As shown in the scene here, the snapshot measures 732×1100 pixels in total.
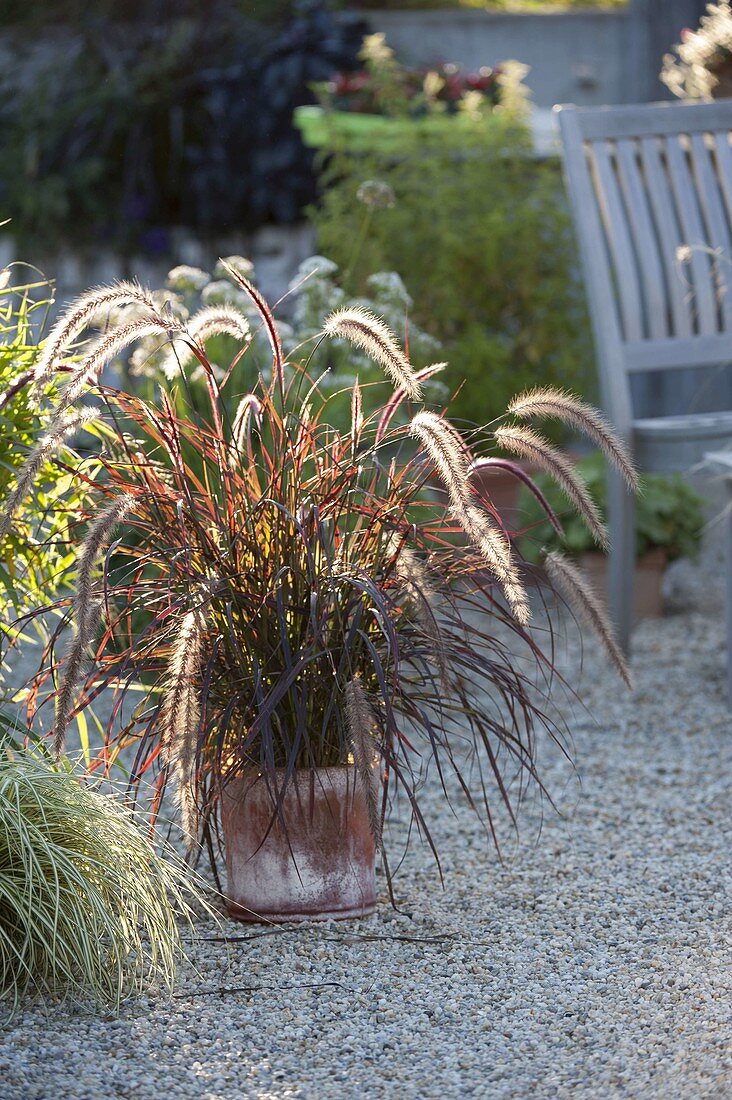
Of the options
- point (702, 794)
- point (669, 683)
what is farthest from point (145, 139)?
point (702, 794)

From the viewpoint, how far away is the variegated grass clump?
1.61 metres

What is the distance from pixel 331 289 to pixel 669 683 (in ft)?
4.01

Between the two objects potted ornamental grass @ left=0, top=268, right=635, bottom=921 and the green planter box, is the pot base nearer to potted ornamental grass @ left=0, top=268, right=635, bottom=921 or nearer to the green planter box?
potted ornamental grass @ left=0, top=268, right=635, bottom=921

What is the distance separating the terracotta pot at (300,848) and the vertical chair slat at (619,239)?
2039 mm

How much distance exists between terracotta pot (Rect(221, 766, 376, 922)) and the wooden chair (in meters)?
1.69

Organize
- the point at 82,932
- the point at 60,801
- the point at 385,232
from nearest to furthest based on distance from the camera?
1. the point at 82,932
2. the point at 60,801
3. the point at 385,232

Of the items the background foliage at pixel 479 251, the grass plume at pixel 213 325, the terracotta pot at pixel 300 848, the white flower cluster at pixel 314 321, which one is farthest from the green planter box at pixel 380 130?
the terracotta pot at pixel 300 848

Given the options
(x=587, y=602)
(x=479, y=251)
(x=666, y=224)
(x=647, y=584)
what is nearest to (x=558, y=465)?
(x=587, y=602)

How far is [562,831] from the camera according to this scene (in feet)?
7.63

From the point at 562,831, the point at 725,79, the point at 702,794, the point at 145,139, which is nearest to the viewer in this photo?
the point at 562,831

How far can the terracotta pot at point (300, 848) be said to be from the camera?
1.85 m

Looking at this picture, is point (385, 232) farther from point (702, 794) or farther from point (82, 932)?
point (82, 932)

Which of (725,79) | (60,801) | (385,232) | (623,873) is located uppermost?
(725,79)

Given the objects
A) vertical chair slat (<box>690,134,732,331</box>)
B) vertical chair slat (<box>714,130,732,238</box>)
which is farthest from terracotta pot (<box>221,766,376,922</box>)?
vertical chair slat (<box>714,130,732,238</box>)
